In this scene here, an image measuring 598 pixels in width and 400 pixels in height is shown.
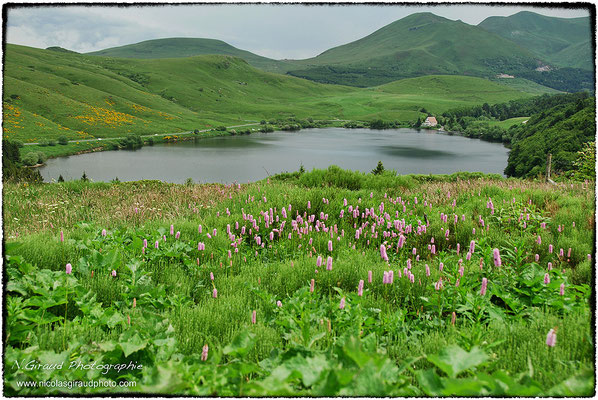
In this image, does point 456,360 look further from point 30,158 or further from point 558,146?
point 30,158

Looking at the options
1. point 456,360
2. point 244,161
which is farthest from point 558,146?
point 456,360

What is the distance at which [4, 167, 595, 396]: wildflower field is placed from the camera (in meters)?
1.80

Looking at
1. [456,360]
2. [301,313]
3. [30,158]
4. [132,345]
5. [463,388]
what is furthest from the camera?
[30,158]

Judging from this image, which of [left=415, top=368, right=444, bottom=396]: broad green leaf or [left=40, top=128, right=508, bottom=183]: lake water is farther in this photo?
[left=40, top=128, right=508, bottom=183]: lake water

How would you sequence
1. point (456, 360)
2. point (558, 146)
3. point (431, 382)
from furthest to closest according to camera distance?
point (558, 146)
point (456, 360)
point (431, 382)

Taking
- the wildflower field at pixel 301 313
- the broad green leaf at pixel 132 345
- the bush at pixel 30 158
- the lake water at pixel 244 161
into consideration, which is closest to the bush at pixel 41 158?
the bush at pixel 30 158

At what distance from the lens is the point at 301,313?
300 centimetres

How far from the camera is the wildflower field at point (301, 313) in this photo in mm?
1796

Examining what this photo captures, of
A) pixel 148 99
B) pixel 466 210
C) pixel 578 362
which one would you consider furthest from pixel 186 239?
pixel 148 99

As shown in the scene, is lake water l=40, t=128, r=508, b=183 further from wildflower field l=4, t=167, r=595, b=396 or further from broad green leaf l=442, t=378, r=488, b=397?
broad green leaf l=442, t=378, r=488, b=397

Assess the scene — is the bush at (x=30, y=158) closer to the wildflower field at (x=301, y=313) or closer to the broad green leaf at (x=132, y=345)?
the wildflower field at (x=301, y=313)

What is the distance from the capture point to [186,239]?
5.31m

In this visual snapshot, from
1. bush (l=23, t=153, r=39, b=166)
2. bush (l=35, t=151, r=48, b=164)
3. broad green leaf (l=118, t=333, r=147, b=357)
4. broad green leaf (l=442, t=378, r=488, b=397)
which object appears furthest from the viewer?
bush (l=35, t=151, r=48, b=164)

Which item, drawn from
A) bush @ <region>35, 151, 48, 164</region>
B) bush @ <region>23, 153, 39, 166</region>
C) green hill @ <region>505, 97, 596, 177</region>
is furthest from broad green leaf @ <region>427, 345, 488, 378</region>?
bush @ <region>35, 151, 48, 164</region>
